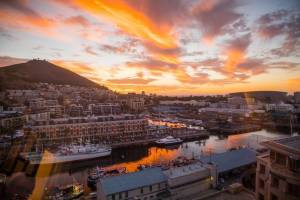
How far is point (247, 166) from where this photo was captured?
7227 millimetres

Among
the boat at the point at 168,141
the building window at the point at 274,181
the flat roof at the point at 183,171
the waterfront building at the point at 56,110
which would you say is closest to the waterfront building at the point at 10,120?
the waterfront building at the point at 56,110

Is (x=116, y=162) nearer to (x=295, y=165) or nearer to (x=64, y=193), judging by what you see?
(x=64, y=193)

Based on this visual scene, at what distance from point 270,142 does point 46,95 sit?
103 ft

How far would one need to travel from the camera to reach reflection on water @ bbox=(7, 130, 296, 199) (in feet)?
25.2

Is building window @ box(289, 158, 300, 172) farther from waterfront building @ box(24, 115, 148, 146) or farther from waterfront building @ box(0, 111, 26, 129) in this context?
waterfront building @ box(0, 111, 26, 129)

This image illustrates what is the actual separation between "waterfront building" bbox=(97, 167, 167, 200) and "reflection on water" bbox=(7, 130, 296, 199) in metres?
3.02

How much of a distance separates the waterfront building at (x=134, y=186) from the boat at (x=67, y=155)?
562 cm

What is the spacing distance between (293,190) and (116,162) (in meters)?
8.97

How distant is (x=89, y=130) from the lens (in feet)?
43.9

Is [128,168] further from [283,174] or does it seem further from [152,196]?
[283,174]

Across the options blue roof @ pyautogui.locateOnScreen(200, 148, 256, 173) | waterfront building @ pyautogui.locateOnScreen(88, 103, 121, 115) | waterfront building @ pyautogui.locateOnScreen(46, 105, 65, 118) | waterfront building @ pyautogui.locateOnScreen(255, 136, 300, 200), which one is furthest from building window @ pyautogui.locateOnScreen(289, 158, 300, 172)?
waterfront building @ pyautogui.locateOnScreen(88, 103, 121, 115)

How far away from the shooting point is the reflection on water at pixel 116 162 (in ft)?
25.2

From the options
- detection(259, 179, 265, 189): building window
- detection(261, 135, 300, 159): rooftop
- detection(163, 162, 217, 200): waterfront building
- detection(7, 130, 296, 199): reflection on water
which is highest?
detection(261, 135, 300, 159): rooftop

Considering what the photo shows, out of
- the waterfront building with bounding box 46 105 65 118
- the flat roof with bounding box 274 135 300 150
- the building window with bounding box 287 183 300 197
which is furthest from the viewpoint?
the waterfront building with bounding box 46 105 65 118
